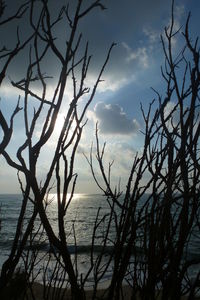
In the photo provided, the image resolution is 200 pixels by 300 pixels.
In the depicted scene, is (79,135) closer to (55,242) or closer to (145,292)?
(55,242)

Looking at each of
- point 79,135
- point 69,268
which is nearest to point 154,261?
point 69,268

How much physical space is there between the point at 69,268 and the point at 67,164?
11.6 inches

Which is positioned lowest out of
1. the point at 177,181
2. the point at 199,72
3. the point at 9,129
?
the point at 177,181

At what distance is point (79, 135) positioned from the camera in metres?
1.02

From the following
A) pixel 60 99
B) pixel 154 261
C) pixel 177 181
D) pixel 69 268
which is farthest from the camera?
pixel 177 181

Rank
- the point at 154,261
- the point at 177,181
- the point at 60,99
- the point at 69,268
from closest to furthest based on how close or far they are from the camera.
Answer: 1. the point at 69,268
2. the point at 60,99
3. the point at 154,261
4. the point at 177,181

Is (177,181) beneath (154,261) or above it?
above

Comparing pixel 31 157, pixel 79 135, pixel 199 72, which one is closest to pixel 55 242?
pixel 31 157

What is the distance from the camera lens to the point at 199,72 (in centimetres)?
107

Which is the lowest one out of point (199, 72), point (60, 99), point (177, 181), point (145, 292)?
point (145, 292)

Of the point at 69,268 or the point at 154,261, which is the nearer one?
the point at 69,268

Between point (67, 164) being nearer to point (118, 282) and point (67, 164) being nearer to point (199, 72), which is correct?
point (118, 282)

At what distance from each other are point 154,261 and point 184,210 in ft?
0.71

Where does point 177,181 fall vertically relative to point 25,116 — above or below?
below
